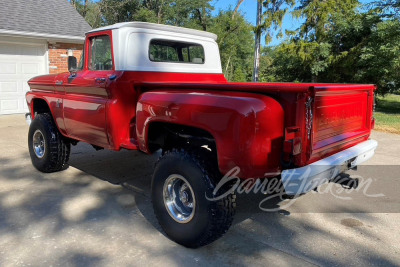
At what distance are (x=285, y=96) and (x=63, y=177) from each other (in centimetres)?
365

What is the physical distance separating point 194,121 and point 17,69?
10.2 m

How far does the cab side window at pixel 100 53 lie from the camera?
409 centimetres

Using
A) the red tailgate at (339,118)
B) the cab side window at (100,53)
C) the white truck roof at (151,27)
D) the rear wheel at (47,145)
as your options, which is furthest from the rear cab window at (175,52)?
the red tailgate at (339,118)

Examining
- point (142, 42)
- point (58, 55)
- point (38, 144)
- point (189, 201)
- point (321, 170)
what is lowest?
point (189, 201)

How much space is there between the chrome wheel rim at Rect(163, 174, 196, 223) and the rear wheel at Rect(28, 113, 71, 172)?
97.6 inches

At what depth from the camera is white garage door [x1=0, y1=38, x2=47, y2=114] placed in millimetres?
10883

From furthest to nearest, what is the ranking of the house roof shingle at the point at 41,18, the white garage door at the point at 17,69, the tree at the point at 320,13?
the tree at the point at 320,13, the house roof shingle at the point at 41,18, the white garage door at the point at 17,69

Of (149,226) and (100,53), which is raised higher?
(100,53)

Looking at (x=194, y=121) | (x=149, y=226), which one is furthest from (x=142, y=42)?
(x=149, y=226)

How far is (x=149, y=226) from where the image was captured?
354cm

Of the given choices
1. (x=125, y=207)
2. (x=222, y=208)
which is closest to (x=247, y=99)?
(x=222, y=208)

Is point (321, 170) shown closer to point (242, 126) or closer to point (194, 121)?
point (242, 126)

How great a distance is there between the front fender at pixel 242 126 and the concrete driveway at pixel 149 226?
0.83 m

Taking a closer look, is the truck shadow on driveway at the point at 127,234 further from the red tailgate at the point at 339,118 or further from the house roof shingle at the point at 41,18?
the house roof shingle at the point at 41,18
